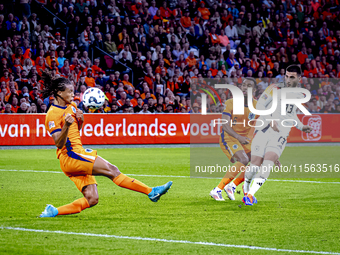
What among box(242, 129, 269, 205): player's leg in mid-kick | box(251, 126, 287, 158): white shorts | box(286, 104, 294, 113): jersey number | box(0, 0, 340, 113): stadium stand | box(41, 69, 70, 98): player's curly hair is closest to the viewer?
box(41, 69, 70, 98): player's curly hair

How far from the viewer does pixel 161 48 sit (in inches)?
938

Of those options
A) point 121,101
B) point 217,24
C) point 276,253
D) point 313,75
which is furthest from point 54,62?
point 276,253

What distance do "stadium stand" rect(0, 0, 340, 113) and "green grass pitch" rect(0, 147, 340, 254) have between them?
792cm

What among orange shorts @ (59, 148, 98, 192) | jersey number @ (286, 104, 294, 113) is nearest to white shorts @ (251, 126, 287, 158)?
jersey number @ (286, 104, 294, 113)

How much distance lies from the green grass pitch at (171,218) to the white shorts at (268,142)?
32.7 inches

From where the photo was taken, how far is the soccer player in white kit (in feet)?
27.3

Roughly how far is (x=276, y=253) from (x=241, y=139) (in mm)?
3404

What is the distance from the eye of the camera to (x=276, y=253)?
17.4ft

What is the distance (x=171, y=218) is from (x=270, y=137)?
2.15 metres

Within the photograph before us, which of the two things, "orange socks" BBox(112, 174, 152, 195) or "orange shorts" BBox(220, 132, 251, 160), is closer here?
"orange socks" BBox(112, 174, 152, 195)

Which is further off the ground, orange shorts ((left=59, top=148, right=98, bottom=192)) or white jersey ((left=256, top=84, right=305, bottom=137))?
white jersey ((left=256, top=84, right=305, bottom=137))

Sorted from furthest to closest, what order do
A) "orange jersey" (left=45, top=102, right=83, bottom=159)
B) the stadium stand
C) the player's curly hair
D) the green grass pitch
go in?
1. the stadium stand
2. the player's curly hair
3. "orange jersey" (left=45, top=102, right=83, bottom=159)
4. the green grass pitch

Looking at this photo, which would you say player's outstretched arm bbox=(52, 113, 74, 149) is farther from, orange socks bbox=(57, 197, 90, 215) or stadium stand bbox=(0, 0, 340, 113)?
stadium stand bbox=(0, 0, 340, 113)

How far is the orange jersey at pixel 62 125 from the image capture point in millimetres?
6801
